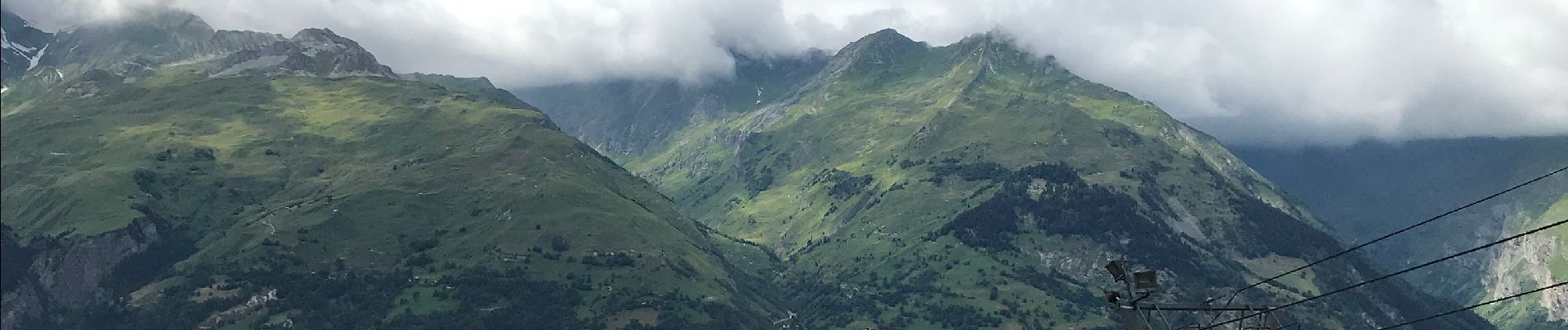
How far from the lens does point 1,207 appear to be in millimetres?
53031

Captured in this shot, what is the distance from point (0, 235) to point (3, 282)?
2128 mm

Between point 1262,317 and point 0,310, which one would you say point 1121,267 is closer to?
point 1262,317

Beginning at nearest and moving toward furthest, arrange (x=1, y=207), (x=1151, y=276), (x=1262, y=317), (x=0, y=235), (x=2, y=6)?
(x=0, y=235), (x=2, y=6), (x=1, y=207), (x=1151, y=276), (x=1262, y=317)

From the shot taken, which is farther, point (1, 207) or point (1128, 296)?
point (1128, 296)

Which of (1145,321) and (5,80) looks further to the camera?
(1145,321)

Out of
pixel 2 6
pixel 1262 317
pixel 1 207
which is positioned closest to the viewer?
pixel 2 6

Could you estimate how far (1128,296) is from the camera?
71312 millimetres

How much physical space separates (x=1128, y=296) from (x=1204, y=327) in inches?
190

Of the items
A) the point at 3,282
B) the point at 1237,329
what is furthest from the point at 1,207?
the point at 1237,329

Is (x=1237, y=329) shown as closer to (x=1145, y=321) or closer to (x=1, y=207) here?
(x=1145, y=321)

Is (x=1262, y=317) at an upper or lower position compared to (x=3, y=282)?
upper

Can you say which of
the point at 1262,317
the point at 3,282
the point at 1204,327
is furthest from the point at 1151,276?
the point at 3,282

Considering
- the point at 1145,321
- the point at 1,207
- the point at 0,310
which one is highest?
the point at 1145,321

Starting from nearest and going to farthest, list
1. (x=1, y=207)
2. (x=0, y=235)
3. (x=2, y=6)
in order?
(x=0, y=235) → (x=2, y=6) → (x=1, y=207)
